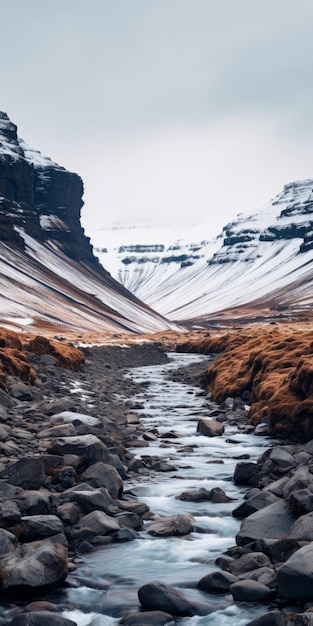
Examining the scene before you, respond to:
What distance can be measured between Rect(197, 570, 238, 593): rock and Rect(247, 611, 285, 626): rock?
1.95 metres

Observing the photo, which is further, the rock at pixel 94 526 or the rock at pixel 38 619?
the rock at pixel 94 526

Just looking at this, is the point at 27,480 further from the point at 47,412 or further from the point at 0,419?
the point at 47,412

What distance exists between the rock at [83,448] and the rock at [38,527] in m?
5.56

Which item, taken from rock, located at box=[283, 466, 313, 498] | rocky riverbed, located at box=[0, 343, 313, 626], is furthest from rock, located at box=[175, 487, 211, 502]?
rock, located at box=[283, 466, 313, 498]

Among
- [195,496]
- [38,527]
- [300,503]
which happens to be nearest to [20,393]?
[195,496]

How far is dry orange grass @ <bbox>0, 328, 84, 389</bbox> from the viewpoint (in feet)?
134

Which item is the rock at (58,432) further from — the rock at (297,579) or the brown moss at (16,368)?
the brown moss at (16,368)

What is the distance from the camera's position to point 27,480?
1758cm

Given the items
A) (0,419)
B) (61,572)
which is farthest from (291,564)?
A: (0,419)

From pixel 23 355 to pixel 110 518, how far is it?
107 ft

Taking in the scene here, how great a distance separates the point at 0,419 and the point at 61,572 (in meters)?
13.2

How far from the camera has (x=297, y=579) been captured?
12.0m

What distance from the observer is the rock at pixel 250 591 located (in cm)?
1230

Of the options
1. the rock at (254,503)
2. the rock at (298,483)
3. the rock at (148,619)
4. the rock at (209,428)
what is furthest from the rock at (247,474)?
the rock at (148,619)
